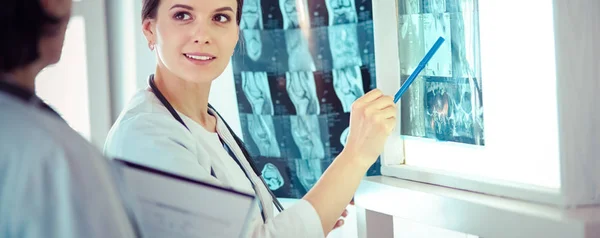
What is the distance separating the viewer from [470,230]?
74 centimetres

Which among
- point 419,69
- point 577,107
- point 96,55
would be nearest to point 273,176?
point 419,69

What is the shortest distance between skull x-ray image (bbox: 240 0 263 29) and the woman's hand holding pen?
1.14 ft

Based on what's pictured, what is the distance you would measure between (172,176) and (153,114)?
42 centimetres

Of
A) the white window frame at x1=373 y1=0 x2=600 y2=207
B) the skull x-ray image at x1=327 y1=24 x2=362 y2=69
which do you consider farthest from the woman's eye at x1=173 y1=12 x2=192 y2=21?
the white window frame at x1=373 y1=0 x2=600 y2=207

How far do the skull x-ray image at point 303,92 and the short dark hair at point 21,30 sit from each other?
76cm

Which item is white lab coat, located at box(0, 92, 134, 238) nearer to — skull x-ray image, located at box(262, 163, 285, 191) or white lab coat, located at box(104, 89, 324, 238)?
white lab coat, located at box(104, 89, 324, 238)

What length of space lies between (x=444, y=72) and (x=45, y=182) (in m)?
0.55

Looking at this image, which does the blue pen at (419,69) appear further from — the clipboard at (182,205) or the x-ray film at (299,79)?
the clipboard at (182,205)

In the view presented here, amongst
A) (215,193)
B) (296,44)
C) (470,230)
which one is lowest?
(470,230)

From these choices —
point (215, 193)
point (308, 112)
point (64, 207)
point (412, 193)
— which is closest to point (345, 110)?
point (308, 112)

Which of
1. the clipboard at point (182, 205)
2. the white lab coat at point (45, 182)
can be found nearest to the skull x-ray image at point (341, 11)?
the clipboard at point (182, 205)

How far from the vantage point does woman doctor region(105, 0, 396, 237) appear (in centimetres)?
85

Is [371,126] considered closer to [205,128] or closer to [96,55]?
[205,128]

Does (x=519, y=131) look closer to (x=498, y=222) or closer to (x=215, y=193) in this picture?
(x=498, y=222)
